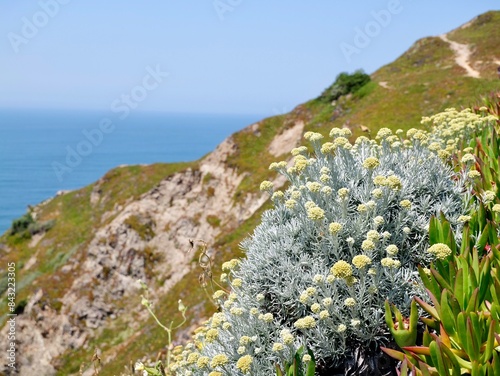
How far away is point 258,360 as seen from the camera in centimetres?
494

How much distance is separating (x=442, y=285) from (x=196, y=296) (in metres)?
18.7

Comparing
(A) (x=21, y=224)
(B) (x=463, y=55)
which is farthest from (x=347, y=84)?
(A) (x=21, y=224)

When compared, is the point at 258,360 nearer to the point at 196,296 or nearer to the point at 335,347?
the point at 335,347

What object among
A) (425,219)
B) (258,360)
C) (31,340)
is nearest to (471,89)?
(425,219)

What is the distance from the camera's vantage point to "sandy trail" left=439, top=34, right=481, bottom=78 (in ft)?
118

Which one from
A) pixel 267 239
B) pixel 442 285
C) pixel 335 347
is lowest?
pixel 335 347

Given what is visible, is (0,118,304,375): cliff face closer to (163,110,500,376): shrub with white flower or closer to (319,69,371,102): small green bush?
(319,69,371,102): small green bush

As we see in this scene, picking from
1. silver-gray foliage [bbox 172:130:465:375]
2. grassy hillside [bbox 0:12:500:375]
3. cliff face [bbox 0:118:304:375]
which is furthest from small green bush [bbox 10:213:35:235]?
silver-gray foliage [bbox 172:130:465:375]

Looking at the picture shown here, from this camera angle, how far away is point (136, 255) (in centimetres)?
3462

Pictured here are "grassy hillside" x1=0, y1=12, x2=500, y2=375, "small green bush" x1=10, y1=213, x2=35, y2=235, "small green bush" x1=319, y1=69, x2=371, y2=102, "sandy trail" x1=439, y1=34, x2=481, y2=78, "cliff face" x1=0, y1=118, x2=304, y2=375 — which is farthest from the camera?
"small green bush" x1=10, y1=213, x2=35, y2=235

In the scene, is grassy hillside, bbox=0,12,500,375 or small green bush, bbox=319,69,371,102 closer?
grassy hillside, bbox=0,12,500,375

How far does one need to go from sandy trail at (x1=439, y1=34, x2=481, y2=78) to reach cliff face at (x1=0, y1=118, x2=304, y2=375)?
15.3 metres

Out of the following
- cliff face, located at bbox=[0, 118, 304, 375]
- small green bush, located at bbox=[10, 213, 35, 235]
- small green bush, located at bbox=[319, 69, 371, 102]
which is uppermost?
small green bush, located at bbox=[10, 213, 35, 235]

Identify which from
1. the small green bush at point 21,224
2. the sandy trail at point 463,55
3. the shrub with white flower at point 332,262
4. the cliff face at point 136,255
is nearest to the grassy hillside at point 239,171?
the sandy trail at point 463,55
